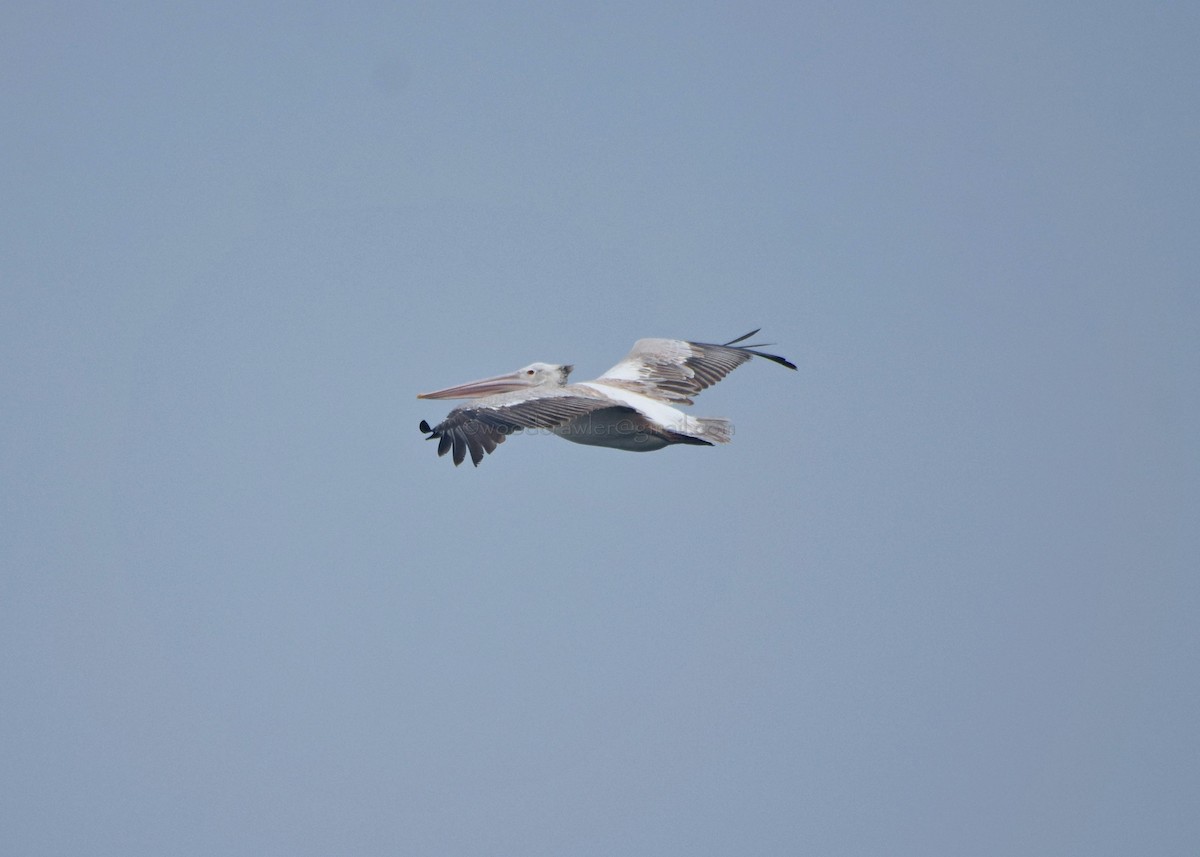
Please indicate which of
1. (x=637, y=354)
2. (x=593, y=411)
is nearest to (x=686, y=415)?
(x=593, y=411)

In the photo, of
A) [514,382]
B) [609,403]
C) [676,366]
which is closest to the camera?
[609,403]

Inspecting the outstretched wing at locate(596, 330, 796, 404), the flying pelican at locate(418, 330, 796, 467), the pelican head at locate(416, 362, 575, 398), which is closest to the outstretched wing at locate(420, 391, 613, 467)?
the flying pelican at locate(418, 330, 796, 467)

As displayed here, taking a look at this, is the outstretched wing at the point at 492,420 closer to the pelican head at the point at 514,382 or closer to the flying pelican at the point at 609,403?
the flying pelican at the point at 609,403

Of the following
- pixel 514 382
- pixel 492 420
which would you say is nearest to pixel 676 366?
pixel 514 382

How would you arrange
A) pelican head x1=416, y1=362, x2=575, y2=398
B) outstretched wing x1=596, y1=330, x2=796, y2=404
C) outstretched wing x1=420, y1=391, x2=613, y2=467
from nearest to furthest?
outstretched wing x1=420, y1=391, x2=613, y2=467 < pelican head x1=416, y1=362, x2=575, y2=398 < outstretched wing x1=596, y1=330, x2=796, y2=404

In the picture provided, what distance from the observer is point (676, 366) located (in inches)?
655

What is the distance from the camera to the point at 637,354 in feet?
55.9

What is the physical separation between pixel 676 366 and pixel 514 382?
2277 millimetres

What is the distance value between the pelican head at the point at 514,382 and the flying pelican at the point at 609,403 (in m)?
0.01

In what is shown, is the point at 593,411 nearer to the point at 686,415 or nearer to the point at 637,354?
the point at 686,415

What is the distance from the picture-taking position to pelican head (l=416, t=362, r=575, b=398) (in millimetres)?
14984

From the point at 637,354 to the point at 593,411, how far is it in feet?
10.7

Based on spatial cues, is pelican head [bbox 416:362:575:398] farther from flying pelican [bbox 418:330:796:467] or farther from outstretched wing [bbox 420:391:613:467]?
outstretched wing [bbox 420:391:613:467]

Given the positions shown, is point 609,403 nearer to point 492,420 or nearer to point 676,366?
point 492,420
